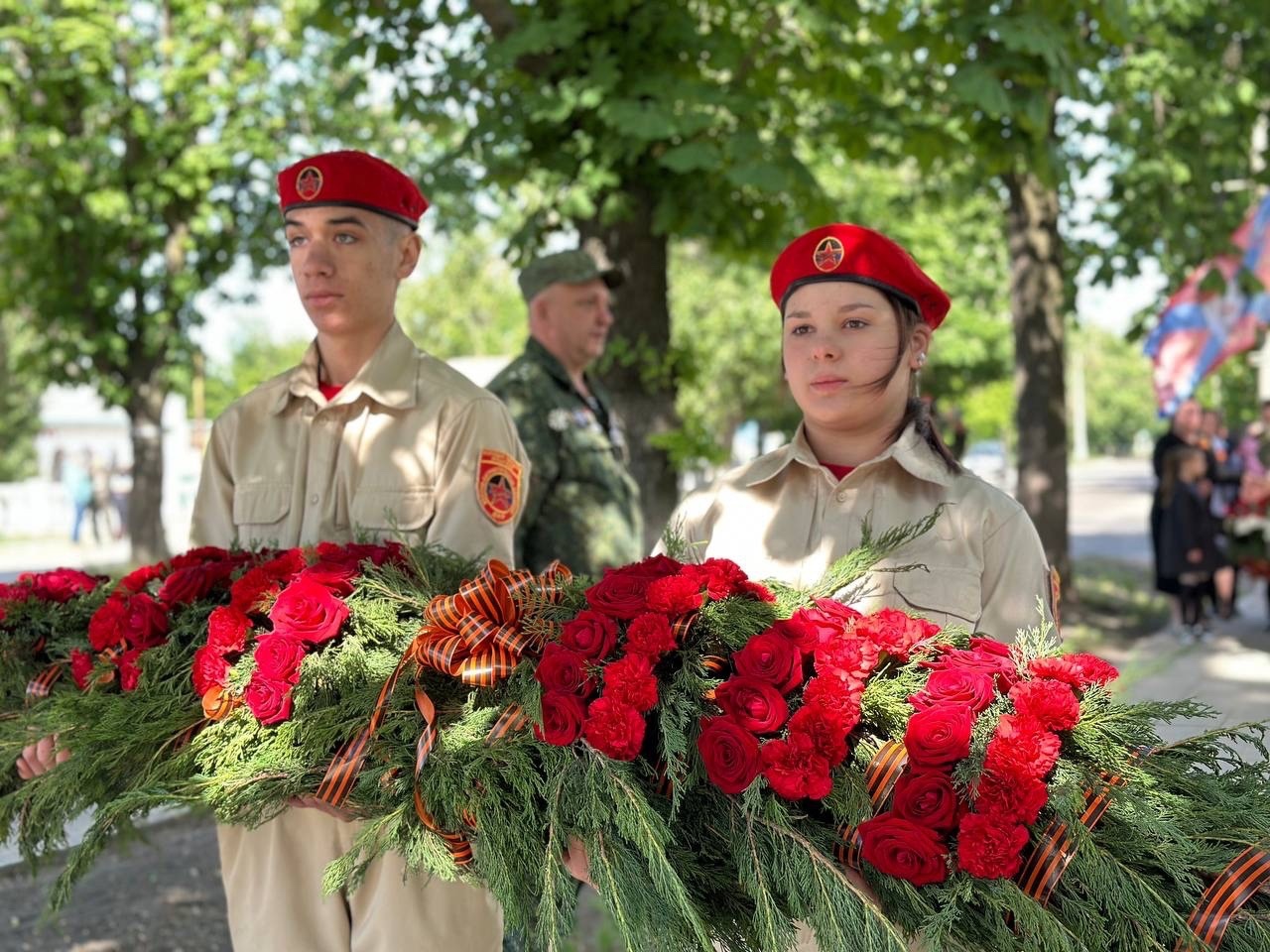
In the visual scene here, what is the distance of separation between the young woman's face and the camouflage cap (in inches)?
104

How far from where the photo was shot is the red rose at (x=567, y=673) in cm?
214

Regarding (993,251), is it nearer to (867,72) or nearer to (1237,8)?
(1237,8)

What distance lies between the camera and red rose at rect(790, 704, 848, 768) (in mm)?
1987

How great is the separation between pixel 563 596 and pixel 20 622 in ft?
4.48

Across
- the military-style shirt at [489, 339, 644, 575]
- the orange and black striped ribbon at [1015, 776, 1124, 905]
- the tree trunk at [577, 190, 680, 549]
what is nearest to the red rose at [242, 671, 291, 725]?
the orange and black striped ribbon at [1015, 776, 1124, 905]

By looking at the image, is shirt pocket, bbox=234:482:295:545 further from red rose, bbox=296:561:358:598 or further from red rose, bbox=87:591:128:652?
red rose, bbox=296:561:358:598

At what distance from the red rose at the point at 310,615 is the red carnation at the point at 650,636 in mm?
629

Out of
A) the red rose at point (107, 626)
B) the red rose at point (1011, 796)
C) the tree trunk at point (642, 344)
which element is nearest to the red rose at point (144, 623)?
the red rose at point (107, 626)

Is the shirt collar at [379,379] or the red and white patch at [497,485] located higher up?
Result: the shirt collar at [379,379]

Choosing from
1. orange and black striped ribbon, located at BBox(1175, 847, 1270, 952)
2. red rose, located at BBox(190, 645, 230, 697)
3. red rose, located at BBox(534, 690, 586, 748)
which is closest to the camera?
orange and black striped ribbon, located at BBox(1175, 847, 1270, 952)

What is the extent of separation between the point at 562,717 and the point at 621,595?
228 mm

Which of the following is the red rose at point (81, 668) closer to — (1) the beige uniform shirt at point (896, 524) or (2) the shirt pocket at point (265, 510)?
(2) the shirt pocket at point (265, 510)

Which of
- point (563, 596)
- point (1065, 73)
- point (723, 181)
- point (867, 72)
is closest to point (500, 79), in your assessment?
point (723, 181)

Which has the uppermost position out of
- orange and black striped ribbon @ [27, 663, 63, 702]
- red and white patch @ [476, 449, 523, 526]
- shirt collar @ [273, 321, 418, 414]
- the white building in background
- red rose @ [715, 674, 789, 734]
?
shirt collar @ [273, 321, 418, 414]
